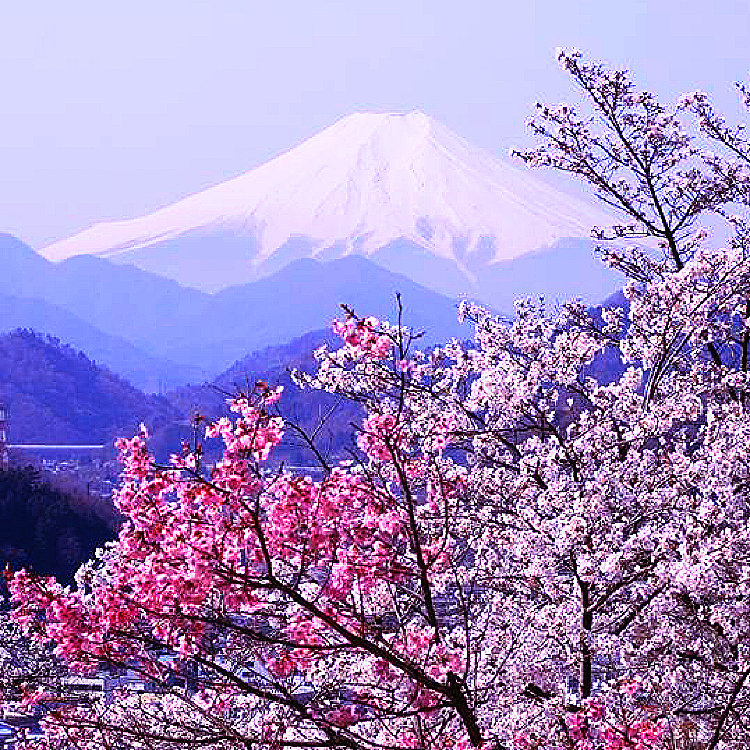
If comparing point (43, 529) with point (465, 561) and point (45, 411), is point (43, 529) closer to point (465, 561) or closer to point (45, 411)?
point (465, 561)

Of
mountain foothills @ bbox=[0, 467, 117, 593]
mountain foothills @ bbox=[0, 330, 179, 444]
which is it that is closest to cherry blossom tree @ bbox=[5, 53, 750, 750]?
mountain foothills @ bbox=[0, 467, 117, 593]

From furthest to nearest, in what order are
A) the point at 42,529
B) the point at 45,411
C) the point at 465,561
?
1. the point at 45,411
2. the point at 42,529
3. the point at 465,561

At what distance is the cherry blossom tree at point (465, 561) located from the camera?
19.2ft

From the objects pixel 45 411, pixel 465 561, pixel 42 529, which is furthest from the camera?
pixel 45 411

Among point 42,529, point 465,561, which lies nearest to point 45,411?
point 42,529

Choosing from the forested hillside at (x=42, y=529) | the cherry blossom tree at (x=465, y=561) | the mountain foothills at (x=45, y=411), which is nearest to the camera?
the cherry blossom tree at (x=465, y=561)

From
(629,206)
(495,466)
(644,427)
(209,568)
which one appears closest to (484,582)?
(495,466)

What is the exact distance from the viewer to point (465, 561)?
29.1 feet

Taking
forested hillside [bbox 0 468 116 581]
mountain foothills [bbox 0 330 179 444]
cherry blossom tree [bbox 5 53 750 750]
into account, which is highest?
mountain foothills [bbox 0 330 179 444]

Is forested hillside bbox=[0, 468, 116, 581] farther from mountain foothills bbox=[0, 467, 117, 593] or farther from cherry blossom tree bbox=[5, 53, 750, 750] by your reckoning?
cherry blossom tree bbox=[5, 53, 750, 750]

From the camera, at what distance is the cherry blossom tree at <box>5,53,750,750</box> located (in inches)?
230

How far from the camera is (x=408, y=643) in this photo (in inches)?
247

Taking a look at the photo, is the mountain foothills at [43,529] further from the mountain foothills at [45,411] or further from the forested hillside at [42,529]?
the mountain foothills at [45,411]

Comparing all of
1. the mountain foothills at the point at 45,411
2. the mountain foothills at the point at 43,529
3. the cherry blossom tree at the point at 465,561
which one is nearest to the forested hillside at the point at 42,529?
the mountain foothills at the point at 43,529
